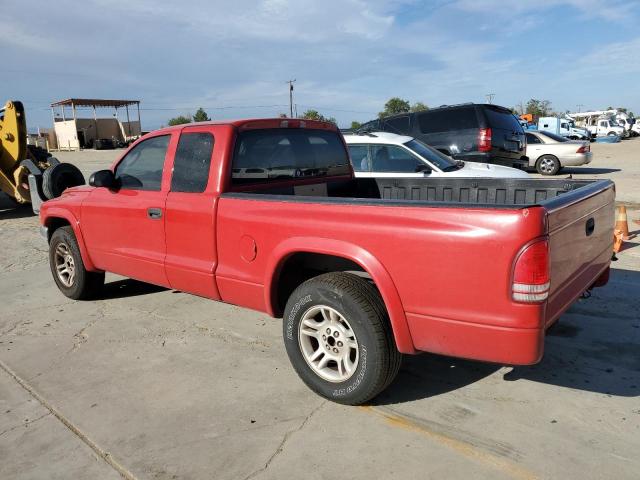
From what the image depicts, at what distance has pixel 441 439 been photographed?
9.43 feet

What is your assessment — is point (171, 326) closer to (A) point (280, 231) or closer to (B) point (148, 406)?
(B) point (148, 406)

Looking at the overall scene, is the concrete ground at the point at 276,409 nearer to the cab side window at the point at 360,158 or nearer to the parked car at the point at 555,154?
the cab side window at the point at 360,158

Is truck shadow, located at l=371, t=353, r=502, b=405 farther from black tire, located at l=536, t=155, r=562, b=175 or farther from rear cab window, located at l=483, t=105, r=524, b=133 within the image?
black tire, located at l=536, t=155, r=562, b=175

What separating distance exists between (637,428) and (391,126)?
965 centimetres

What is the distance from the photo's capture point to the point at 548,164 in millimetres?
17703

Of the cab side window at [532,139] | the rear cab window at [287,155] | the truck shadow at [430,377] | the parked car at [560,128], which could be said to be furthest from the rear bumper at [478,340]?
the parked car at [560,128]

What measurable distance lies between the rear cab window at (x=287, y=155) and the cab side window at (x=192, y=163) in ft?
0.76

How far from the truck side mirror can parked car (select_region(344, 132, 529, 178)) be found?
4085 mm

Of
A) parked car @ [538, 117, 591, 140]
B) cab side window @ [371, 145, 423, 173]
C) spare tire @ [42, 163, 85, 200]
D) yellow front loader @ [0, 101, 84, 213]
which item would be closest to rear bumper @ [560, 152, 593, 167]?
cab side window @ [371, 145, 423, 173]

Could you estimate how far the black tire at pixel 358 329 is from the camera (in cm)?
298

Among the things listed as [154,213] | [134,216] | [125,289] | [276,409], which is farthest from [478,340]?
[125,289]

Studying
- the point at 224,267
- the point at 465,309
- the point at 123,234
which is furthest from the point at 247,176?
the point at 465,309

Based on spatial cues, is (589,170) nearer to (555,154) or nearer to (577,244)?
(555,154)

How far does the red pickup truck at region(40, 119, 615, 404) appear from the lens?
2559 millimetres
